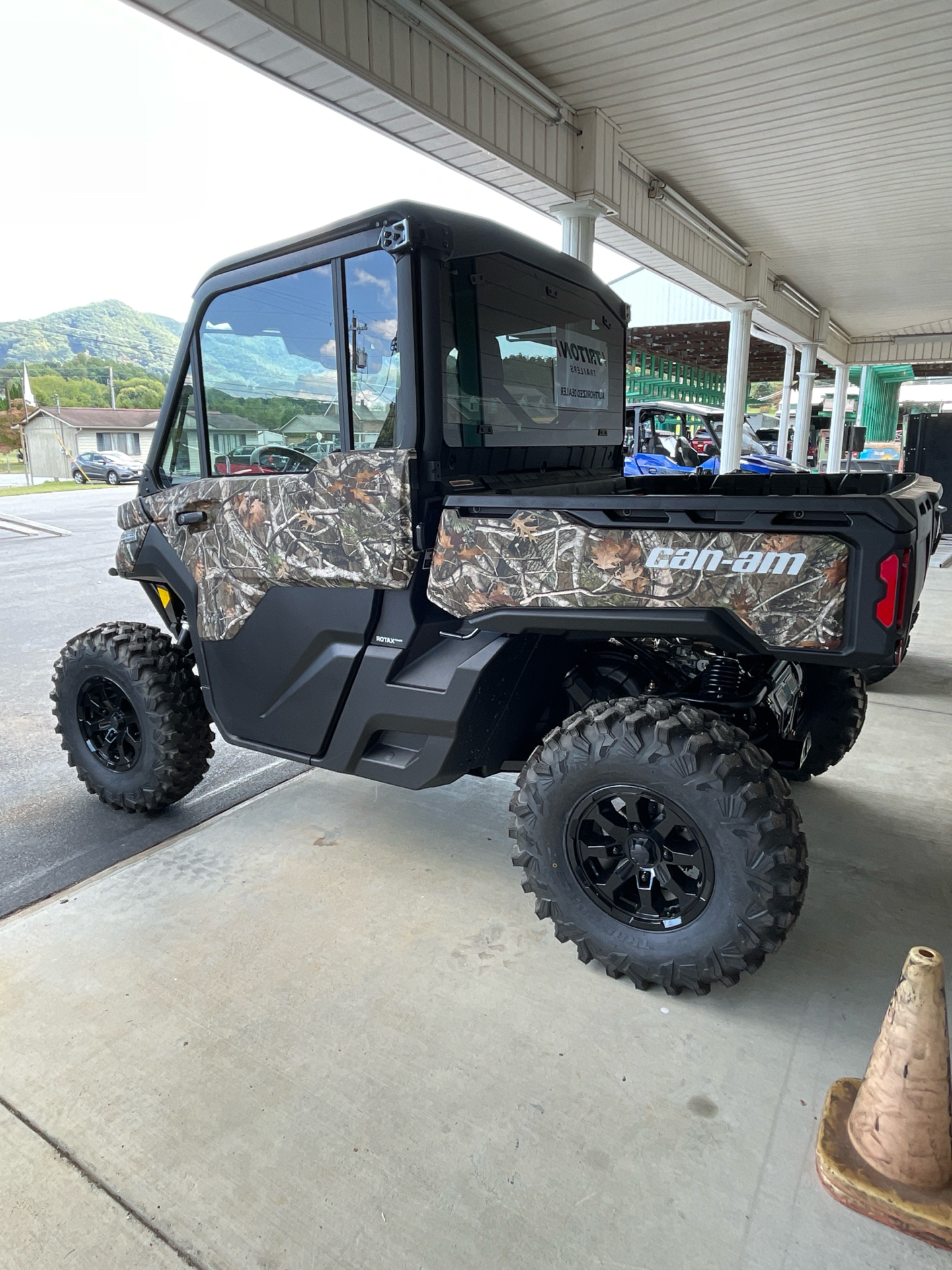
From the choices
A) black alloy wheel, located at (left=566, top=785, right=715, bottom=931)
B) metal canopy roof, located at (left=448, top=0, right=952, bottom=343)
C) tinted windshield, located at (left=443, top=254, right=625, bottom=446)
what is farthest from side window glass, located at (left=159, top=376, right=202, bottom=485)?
metal canopy roof, located at (left=448, top=0, right=952, bottom=343)

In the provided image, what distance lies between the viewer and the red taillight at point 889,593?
1951 mm

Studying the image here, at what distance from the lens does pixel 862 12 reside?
17.9 ft

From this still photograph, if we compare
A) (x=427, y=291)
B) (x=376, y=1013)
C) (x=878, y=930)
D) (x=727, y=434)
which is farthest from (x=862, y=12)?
(x=727, y=434)

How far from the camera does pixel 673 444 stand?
44.0ft

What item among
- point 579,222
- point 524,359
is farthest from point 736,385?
point 524,359

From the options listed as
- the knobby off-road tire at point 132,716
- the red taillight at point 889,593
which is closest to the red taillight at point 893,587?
the red taillight at point 889,593

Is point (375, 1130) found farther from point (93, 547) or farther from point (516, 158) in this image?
point (93, 547)

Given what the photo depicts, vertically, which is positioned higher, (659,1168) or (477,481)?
(477,481)

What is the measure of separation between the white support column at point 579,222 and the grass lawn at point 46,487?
22.4m

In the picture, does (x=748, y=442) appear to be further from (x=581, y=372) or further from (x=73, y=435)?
(x=73, y=435)

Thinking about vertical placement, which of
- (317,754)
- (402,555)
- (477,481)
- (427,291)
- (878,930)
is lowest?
(878,930)

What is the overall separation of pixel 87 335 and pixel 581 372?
100950mm

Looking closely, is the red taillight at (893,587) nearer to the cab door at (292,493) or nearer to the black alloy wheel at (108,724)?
the cab door at (292,493)

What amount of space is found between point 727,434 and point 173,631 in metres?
11.4
